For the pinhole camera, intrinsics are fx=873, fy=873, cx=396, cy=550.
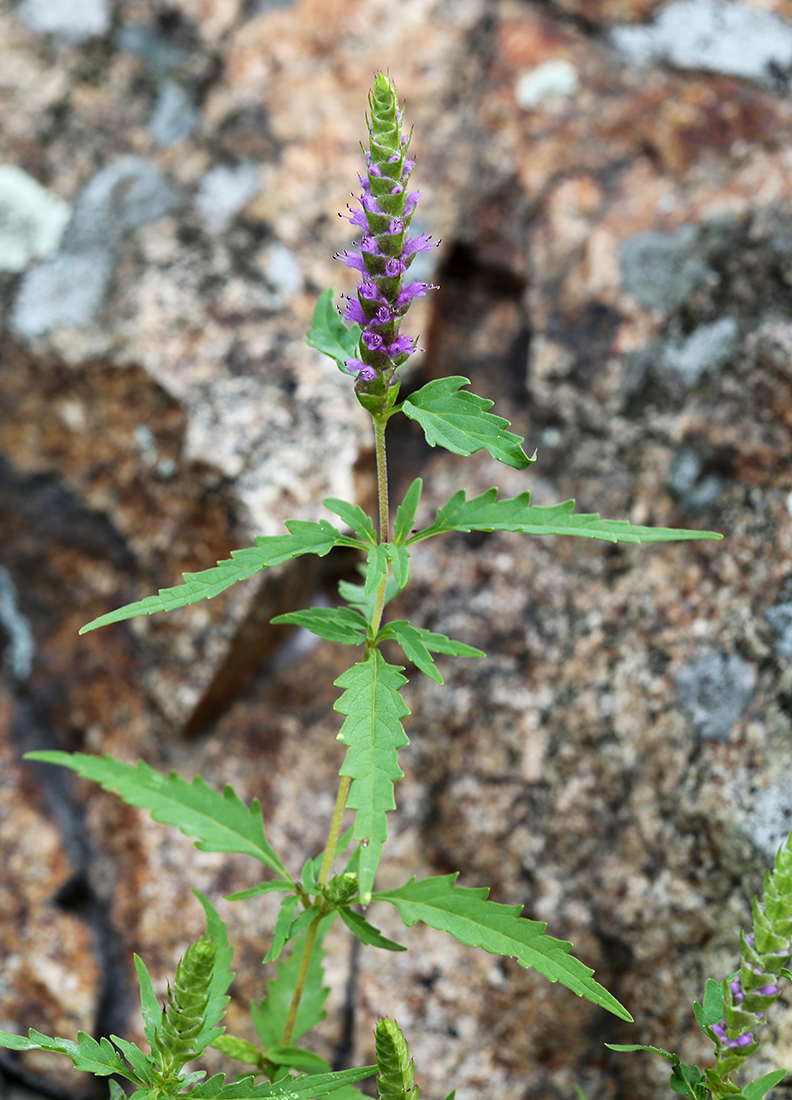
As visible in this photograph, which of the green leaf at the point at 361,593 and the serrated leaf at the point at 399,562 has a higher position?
the serrated leaf at the point at 399,562

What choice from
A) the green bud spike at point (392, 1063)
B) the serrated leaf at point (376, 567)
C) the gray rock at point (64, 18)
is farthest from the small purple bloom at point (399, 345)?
the gray rock at point (64, 18)

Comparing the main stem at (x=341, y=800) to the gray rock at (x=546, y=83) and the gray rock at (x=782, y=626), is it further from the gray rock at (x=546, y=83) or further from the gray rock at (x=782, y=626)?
the gray rock at (x=546, y=83)

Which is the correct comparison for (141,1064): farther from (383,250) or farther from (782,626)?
(782,626)

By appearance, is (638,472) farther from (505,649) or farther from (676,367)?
(505,649)

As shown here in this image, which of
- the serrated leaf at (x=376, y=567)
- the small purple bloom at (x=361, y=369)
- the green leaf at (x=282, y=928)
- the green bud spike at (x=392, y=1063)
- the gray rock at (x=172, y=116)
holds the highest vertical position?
the gray rock at (x=172, y=116)

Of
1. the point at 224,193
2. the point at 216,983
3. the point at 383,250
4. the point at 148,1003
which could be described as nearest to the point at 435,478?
the point at 224,193

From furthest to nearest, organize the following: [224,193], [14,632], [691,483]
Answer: [224,193]
[14,632]
[691,483]

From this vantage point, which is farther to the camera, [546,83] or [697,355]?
[546,83]

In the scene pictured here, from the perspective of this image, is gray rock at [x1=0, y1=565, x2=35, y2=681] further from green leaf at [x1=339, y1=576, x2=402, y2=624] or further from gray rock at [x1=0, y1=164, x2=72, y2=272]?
green leaf at [x1=339, y1=576, x2=402, y2=624]
